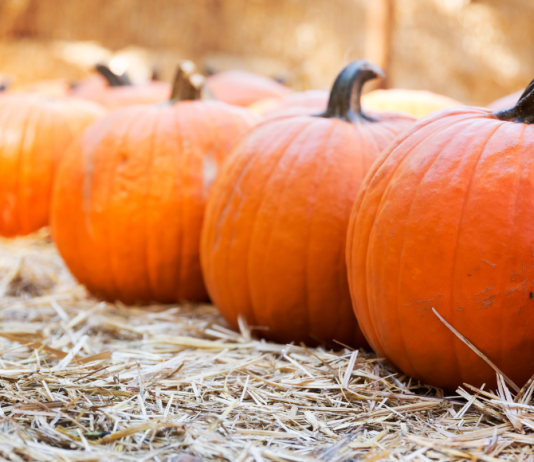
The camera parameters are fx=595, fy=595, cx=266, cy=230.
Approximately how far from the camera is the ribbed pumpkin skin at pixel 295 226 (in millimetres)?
1846

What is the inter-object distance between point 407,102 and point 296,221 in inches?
58.1

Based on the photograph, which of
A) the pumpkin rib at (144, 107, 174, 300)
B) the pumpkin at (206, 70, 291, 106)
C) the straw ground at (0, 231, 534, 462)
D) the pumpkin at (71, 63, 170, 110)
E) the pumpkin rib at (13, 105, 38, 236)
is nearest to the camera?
the straw ground at (0, 231, 534, 462)

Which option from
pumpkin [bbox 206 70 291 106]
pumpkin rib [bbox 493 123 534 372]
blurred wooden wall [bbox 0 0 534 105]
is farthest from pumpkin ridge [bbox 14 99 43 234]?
blurred wooden wall [bbox 0 0 534 105]

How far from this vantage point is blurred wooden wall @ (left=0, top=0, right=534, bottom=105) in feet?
23.8

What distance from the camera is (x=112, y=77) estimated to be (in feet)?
16.2

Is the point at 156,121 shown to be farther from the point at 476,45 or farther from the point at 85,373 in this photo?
the point at 476,45

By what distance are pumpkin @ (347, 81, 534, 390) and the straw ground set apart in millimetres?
97

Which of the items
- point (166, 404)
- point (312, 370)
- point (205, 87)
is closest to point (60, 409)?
point (166, 404)

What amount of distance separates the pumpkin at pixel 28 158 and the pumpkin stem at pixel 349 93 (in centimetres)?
198

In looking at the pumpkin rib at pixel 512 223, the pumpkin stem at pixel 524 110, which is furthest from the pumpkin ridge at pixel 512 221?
the pumpkin stem at pixel 524 110

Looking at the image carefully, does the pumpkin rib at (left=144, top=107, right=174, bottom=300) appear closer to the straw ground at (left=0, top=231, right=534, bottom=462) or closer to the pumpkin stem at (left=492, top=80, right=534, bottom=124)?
the straw ground at (left=0, top=231, right=534, bottom=462)

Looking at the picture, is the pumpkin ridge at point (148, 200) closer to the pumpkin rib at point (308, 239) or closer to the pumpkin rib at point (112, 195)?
the pumpkin rib at point (112, 195)

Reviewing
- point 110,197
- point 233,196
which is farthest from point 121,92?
point 233,196

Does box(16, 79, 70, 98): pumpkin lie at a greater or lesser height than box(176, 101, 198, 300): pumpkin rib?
greater
